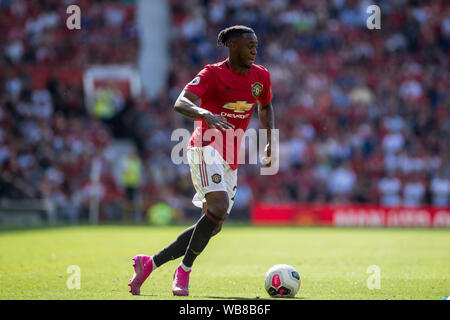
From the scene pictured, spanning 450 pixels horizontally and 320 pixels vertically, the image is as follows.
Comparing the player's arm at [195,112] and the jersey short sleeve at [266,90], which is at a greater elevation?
the jersey short sleeve at [266,90]

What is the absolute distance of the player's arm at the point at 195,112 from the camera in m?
7.16

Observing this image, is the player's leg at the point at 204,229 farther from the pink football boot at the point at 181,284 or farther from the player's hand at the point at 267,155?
the player's hand at the point at 267,155

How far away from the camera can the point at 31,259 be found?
11.6 m

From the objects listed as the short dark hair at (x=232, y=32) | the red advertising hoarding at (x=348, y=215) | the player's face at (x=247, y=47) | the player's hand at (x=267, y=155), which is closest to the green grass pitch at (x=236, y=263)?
the player's hand at (x=267, y=155)

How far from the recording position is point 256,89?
8.16 metres

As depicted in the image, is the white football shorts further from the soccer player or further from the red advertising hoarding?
the red advertising hoarding

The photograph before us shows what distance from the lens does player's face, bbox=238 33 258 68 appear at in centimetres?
788

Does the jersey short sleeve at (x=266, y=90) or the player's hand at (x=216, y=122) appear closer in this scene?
the player's hand at (x=216, y=122)

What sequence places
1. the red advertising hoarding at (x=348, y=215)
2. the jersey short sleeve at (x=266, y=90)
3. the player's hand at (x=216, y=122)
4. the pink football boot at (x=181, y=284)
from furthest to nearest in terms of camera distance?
the red advertising hoarding at (x=348, y=215) < the jersey short sleeve at (x=266, y=90) < the pink football boot at (x=181, y=284) < the player's hand at (x=216, y=122)

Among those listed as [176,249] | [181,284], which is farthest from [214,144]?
[181,284]

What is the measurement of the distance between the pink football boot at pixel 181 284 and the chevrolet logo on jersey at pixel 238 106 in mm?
1840

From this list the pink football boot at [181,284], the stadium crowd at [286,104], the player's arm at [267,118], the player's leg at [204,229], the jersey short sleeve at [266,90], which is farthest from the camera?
the stadium crowd at [286,104]

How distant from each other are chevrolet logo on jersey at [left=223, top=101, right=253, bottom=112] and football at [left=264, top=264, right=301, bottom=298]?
178cm
